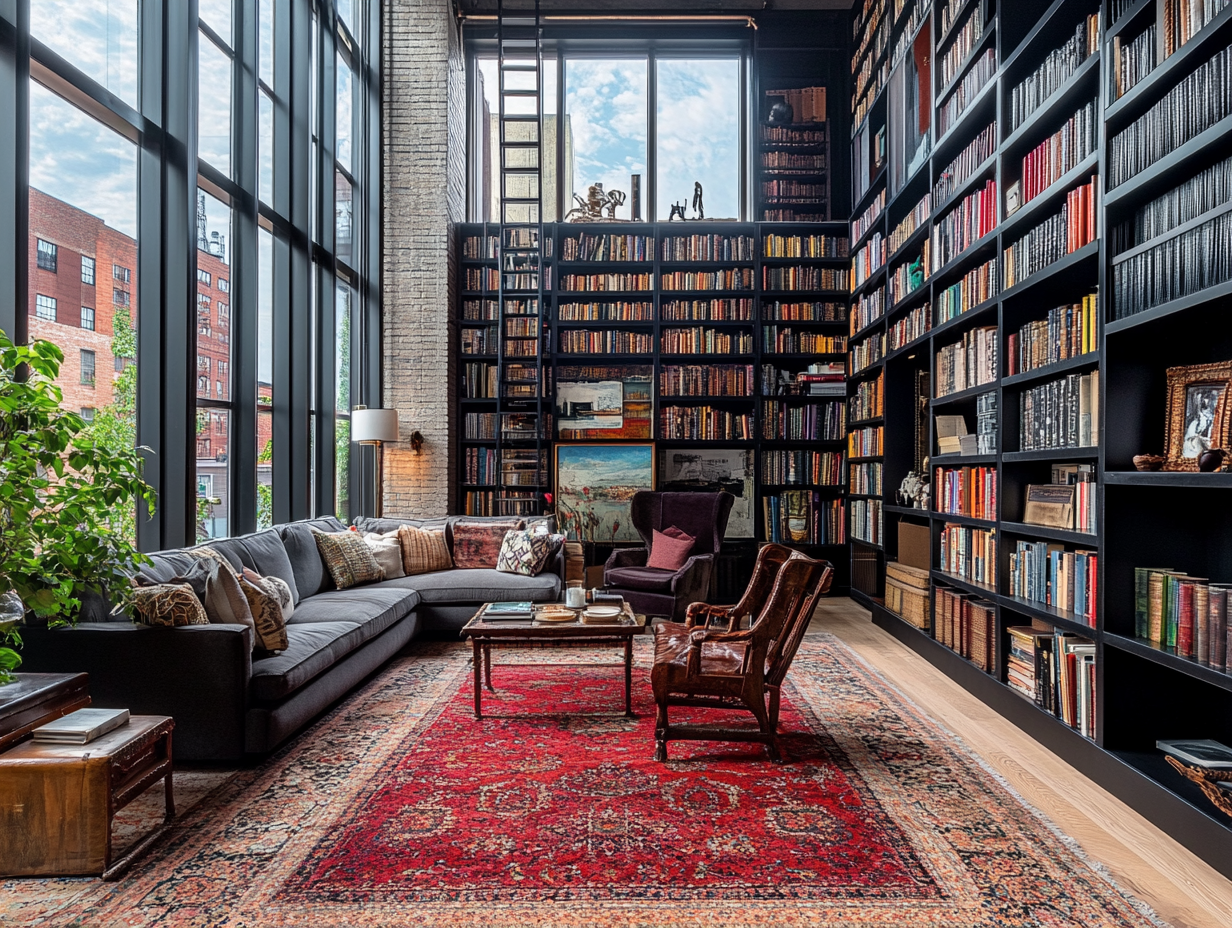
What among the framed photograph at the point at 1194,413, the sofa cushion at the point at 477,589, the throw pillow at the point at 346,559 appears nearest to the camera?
the framed photograph at the point at 1194,413

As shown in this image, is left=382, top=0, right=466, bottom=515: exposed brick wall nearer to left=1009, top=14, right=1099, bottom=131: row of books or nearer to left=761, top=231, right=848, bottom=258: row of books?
left=761, top=231, right=848, bottom=258: row of books

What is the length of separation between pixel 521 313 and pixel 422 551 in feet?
8.96

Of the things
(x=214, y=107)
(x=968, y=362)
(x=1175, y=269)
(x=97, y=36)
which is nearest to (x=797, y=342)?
(x=968, y=362)

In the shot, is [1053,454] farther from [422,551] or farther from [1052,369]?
[422,551]

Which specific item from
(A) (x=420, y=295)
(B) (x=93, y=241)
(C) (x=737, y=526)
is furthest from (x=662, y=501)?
(B) (x=93, y=241)

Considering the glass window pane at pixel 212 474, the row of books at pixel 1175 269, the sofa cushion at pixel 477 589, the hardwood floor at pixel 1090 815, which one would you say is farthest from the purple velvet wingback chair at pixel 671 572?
the row of books at pixel 1175 269

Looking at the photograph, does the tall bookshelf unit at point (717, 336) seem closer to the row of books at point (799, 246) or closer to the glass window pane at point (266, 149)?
the row of books at point (799, 246)

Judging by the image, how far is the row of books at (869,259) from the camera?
634cm

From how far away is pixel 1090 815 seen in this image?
8.82ft

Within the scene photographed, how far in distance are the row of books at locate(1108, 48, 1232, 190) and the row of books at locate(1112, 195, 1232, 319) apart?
0.32 metres

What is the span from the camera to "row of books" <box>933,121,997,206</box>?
4219 mm

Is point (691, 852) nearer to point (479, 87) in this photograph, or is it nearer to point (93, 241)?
point (93, 241)

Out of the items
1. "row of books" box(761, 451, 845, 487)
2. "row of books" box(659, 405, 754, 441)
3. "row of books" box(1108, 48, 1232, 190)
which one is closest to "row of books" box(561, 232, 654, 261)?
"row of books" box(659, 405, 754, 441)

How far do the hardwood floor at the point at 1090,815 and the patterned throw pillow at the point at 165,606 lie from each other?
10.6 feet
